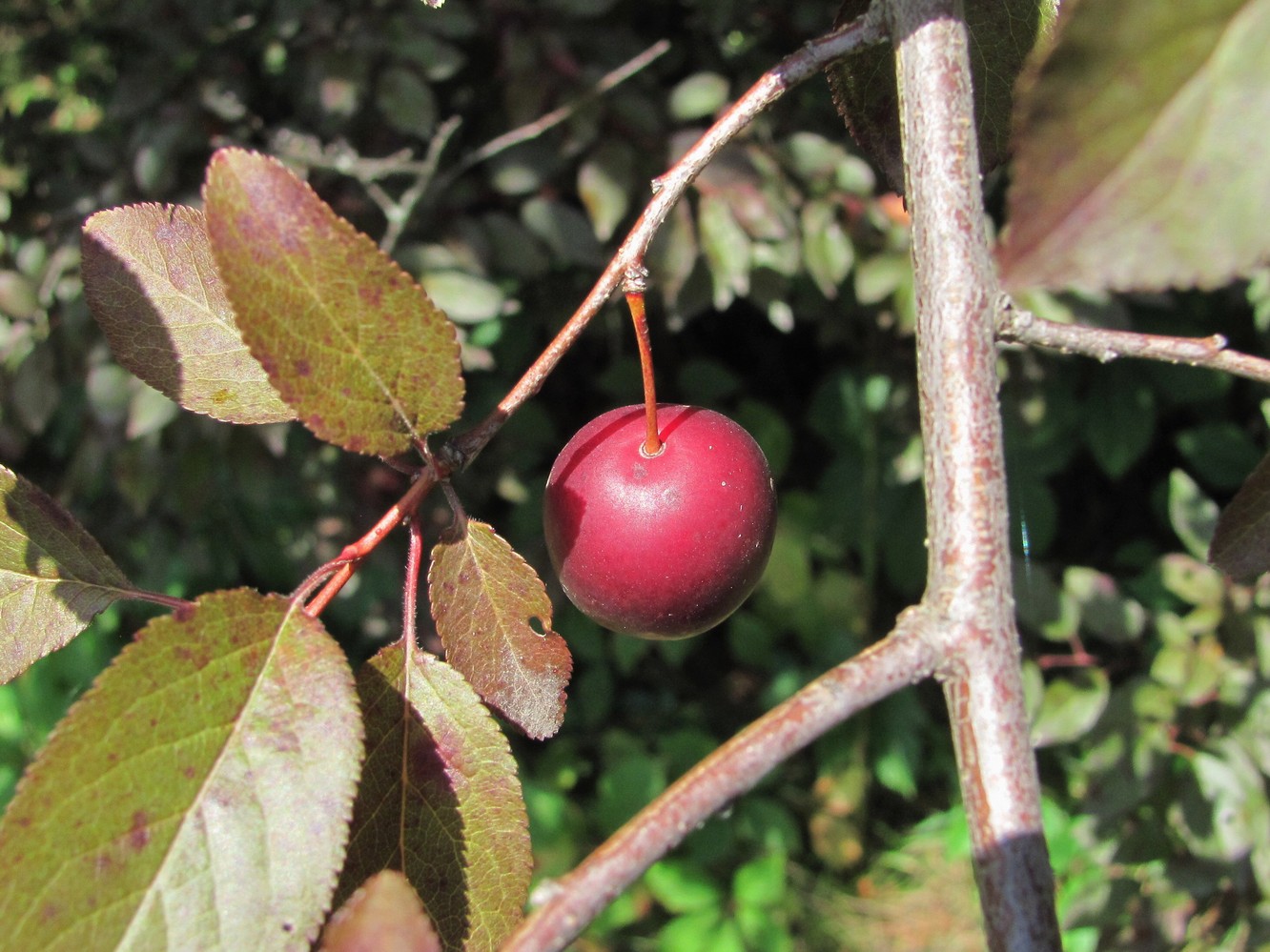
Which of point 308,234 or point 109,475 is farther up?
point 308,234

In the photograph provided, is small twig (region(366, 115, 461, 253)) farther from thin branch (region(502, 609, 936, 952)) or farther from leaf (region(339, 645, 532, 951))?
thin branch (region(502, 609, 936, 952))

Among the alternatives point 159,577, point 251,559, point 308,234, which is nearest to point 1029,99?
point 308,234

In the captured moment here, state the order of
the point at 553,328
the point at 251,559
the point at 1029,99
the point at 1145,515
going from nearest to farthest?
the point at 1029,99, the point at 553,328, the point at 251,559, the point at 1145,515

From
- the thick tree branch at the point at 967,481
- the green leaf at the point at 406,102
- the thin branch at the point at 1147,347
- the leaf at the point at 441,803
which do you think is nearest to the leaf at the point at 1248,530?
the thin branch at the point at 1147,347

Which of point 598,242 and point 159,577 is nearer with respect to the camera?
point 598,242

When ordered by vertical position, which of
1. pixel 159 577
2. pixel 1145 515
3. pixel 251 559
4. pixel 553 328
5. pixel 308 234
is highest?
pixel 308 234

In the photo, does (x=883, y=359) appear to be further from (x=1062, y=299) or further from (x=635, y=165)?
(x=635, y=165)

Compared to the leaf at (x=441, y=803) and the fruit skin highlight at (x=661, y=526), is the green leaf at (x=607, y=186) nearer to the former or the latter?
the fruit skin highlight at (x=661, y=526)
